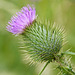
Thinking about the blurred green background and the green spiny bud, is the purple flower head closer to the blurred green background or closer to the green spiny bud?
the green spiny bud

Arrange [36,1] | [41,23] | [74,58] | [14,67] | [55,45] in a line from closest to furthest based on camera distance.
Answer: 1. [55,45]
2. [41,23]
3. [74,58]
4. [36,1]
5. [14,67]

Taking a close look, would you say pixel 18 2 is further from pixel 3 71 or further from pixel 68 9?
pixel 3 71

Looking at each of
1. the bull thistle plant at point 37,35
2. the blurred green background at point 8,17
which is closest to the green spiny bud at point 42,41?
the bull thistle plant at point 37,35

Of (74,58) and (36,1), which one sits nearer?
(74,58)

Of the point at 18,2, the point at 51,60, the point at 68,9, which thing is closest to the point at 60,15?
the point at 68,9

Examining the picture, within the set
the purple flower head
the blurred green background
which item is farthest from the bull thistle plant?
the blurred green background

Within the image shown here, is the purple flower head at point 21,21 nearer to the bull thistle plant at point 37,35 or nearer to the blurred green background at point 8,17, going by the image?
the bull thistle plant at point 37,35

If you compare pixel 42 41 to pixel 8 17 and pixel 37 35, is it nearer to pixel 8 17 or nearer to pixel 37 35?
pixel 37 35
